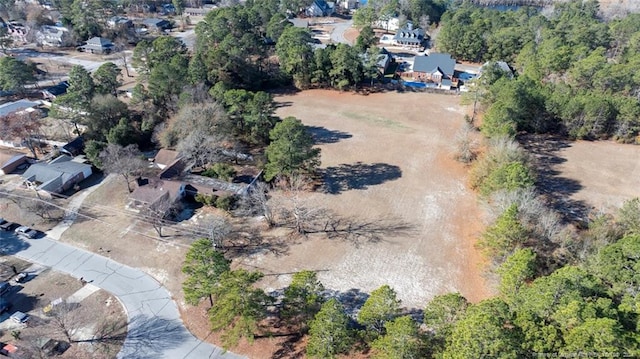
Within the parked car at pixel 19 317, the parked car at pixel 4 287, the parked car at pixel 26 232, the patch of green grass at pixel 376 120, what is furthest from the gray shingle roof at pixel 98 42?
the parked car at pixel 19 317

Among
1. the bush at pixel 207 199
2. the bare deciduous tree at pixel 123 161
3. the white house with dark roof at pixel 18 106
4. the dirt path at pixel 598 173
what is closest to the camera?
the bush at pixel 207 199

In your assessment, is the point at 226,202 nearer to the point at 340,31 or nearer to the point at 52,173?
the point at 52,173

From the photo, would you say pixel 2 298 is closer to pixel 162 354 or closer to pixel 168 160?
pixel 162 354

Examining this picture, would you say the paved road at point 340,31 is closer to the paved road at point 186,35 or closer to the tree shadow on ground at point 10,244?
the paved road at point 186,35

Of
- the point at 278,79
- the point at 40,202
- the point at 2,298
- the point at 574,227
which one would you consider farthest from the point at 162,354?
the point at 278,79

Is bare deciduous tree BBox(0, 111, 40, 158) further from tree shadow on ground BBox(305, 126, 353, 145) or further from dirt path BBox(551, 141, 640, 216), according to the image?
dirt path BBox(551, 141, 640, 216)

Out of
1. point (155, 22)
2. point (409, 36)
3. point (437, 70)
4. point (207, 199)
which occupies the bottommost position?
point (207, 199)

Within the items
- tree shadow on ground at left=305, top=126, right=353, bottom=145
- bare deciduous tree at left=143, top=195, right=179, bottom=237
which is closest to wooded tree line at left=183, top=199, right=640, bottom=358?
bare deciduous tree at left=143, top=195, right=179, bottom=237

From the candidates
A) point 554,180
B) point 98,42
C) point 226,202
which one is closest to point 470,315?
point 226,202
